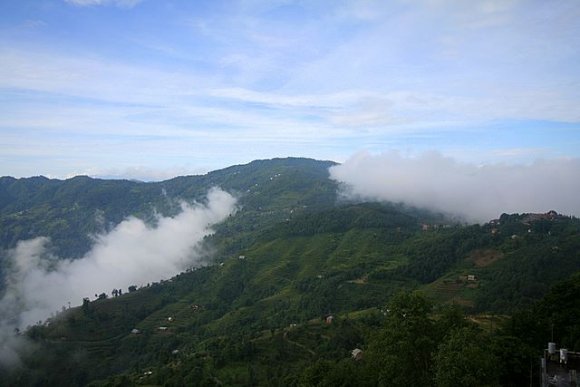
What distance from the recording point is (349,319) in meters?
105

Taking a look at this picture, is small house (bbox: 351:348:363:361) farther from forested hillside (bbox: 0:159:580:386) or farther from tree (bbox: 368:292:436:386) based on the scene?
tree (bbox: 368:292:436:386)

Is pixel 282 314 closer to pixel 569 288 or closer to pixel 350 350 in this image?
pixel 350 350

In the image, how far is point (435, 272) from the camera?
5802 inches

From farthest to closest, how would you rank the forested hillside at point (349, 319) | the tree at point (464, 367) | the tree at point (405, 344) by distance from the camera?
the forested hillside at point (349, 319)
the tree at point (405, 344)
the tree at point (464, 367)

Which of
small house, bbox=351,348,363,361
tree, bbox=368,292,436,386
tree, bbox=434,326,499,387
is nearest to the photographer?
tree, bbox=434,326,499,387

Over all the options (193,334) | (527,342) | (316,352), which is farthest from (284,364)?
(193,334)

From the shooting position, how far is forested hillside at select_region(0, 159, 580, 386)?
35188 mm

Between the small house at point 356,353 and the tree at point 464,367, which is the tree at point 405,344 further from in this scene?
the small house at point 356,353

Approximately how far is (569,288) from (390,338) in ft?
113

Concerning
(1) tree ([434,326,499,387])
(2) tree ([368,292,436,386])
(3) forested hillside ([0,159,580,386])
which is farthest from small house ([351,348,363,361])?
A: (1) tree ([434,326,499,387])

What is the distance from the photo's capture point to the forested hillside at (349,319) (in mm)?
35188

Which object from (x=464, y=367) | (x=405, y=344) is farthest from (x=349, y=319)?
(x=464, y=367)

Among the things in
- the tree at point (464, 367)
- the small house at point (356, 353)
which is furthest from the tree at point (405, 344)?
the small house at point (356, 353)

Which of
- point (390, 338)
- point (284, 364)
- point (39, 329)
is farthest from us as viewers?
point (39, 329)
